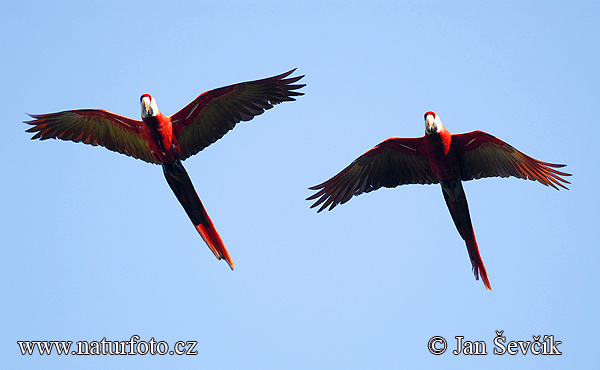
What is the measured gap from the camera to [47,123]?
13.3m

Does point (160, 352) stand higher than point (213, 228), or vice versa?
point (213, 228)

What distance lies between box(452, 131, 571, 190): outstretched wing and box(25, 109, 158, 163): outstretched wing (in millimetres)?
4846

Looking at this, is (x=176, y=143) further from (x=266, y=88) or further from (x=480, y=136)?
(x=480, y=136)

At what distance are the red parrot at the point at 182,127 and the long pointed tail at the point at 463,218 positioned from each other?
2.85 metres

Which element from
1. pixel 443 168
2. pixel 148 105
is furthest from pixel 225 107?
pixel 443 168

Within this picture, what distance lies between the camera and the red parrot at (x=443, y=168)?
12641mm

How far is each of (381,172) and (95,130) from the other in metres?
4.64

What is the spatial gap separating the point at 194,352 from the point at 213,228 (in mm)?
1983

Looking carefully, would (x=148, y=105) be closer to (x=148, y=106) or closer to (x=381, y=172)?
(x=148, y=106)

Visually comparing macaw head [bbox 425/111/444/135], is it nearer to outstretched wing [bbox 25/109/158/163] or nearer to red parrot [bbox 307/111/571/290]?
red parrot [bbox 307/111/571/290]

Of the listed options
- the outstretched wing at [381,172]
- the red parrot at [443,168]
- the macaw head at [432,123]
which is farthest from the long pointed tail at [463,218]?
the macaw head at [432,123]

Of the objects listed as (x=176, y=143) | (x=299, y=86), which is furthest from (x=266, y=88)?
(x=176, y=143)

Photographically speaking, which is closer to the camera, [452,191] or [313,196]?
[452,191]

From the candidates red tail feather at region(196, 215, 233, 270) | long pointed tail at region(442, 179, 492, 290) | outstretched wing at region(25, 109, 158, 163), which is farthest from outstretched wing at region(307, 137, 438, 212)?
outstretched wing at region(25, 109, 158, 163)
